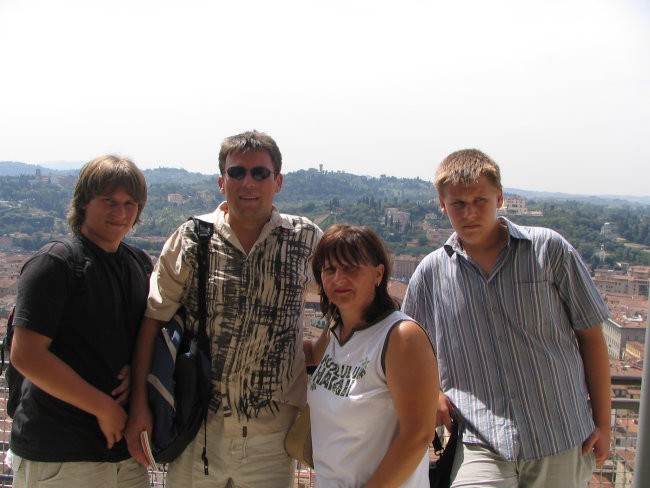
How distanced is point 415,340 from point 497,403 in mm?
684

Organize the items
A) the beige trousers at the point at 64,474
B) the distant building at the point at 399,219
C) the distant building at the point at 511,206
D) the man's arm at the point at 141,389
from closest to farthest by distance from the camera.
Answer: the beige trousers at the point at 64,474, the man's arm at the point at 141,389, the distant building at the point at 511,206, the distant building at the point at 399,219

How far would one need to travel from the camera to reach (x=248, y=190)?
7.57ft

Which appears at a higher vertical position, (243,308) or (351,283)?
(351,283)

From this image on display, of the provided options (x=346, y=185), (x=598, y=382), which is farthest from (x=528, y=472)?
(x=346, y=185)

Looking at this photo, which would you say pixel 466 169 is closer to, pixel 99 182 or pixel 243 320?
pixel 243 320

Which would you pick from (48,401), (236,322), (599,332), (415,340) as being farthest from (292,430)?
(599,332)

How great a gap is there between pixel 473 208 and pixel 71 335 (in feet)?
5.38

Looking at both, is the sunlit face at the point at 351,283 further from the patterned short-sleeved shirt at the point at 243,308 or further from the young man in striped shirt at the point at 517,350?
the young man in striped shirt at the point at 517,350

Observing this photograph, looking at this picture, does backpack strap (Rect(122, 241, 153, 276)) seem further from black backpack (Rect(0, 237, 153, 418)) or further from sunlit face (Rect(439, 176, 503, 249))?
sunlit face (Rect(439, 176, 503, 249))

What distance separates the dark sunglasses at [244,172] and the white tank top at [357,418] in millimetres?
789

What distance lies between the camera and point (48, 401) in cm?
208

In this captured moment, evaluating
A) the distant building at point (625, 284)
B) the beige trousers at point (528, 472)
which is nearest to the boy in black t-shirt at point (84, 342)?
the beige trousers at point (528, 472)

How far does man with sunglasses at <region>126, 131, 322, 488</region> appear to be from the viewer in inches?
89.3

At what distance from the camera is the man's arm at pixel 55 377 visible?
1963 millimetres
